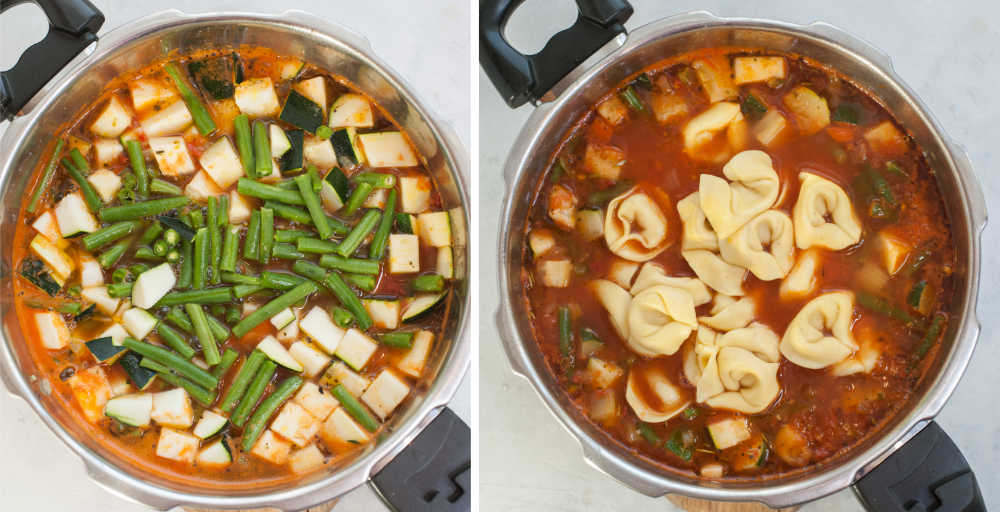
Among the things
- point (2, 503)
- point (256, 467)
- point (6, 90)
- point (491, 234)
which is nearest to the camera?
point (6, 90)

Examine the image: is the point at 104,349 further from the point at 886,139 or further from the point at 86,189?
the point at 886,139

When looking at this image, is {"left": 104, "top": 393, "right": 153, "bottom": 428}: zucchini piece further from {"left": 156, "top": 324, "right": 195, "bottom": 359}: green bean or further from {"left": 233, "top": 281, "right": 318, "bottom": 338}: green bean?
{"left": 233, "top": 281, "right": 318, "bottom": 338}: green bean

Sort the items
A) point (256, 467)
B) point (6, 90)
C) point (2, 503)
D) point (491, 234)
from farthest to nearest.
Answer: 1. point (491, 234)
2. point (2, 503)
3. point (256, 467)
4. point (6, 90)

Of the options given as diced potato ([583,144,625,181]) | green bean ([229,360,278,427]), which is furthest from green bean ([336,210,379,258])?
diced potato ([583,144,625,181])

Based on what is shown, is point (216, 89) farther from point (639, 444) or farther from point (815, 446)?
point (815, 446)

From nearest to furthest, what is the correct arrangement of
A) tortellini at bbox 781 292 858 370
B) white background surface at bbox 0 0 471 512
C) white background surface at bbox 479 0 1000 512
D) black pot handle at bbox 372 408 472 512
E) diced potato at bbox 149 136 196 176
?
black pot handle at bbox 372 408 472 512, tortellini at bbox 781 292 858 370, diced potato at bbox 149 136 196 176, white background surface at bbox 0 0 471 512, white background surface at bbox 479 0 1000 512

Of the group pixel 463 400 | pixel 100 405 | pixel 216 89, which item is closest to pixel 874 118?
pixel 463 400

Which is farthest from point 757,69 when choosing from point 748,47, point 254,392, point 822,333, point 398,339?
point 254,392
